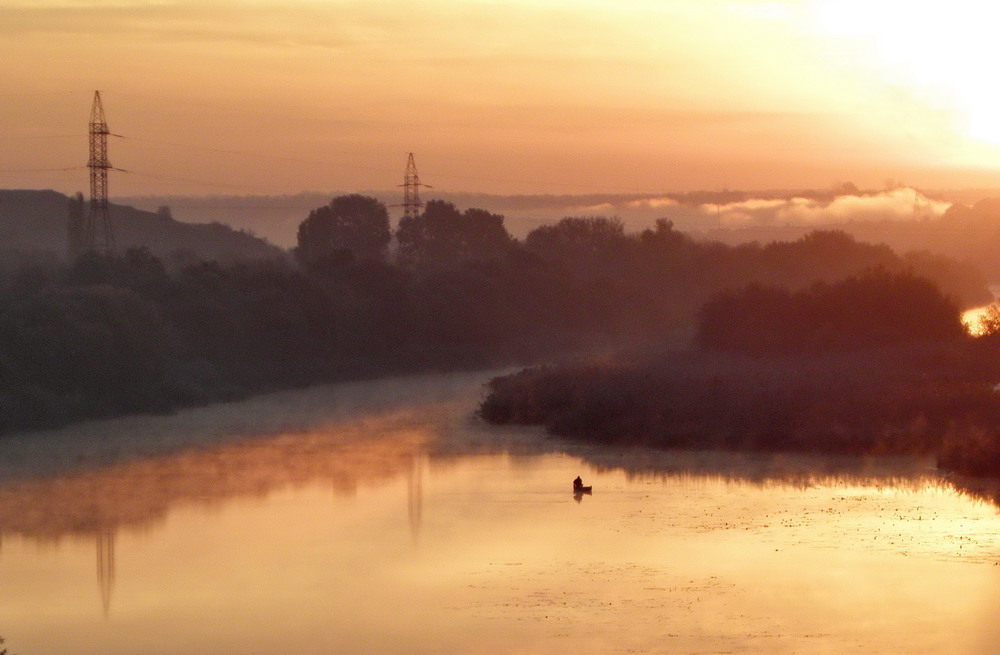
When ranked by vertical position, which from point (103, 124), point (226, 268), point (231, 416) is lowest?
point (231, 416)

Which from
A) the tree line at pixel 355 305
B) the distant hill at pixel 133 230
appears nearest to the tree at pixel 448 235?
the tree line at pixel 355 305

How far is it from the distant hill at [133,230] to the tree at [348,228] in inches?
983

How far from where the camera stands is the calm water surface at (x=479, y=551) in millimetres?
14414

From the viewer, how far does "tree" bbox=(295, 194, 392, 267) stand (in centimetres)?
7375

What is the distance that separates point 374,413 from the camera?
35.4 meters

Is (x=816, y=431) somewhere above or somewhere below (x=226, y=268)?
below

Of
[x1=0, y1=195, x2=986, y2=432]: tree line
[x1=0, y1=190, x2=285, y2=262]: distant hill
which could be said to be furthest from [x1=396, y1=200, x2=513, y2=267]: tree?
[x1=0, y1=190, x2=285, y2=262]: distant hill

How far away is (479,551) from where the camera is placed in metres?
18.3

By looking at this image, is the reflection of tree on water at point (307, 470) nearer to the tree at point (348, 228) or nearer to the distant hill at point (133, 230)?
the tree at point (348, 228)

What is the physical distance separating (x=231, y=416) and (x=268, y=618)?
2014cm

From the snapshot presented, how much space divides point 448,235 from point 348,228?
5342mm

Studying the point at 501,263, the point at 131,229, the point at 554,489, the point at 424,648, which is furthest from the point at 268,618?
the point at 131,229

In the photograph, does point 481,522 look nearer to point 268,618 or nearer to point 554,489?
point 554,489

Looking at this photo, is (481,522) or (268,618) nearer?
(268,618)
